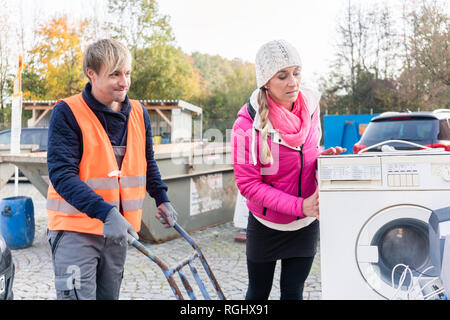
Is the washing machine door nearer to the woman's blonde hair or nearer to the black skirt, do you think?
the black skirt

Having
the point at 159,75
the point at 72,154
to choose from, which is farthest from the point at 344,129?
the point at 159,75

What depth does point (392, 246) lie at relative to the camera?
254 centimetres

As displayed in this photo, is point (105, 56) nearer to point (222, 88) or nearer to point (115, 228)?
point (115, 228)

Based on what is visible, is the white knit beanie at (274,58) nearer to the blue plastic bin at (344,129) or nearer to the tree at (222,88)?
the blue plastic bin at (344,129)

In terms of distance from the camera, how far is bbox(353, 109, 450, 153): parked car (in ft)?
22.0

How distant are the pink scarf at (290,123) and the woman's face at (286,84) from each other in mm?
60

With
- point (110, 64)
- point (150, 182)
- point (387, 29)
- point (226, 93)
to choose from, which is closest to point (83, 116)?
point (110, 64)

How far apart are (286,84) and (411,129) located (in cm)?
518

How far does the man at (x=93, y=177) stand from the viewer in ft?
6.91

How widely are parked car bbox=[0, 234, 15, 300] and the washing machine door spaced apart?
6.64 ft

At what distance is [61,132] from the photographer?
7.03ft

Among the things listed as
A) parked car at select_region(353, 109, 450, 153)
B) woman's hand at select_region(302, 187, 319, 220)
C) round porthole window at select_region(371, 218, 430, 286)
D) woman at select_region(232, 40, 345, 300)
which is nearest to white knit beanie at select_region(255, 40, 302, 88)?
woman at select_region(232, 40, 345, 300)

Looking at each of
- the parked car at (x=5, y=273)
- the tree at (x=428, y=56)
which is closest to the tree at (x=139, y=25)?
the tree at (x=428, y=56)
